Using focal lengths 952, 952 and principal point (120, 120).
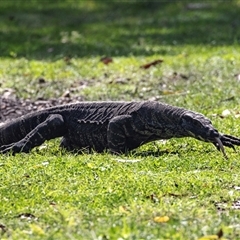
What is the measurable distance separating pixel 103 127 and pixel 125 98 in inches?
129

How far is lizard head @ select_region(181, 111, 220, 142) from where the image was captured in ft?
25.5

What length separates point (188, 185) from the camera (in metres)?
6.96

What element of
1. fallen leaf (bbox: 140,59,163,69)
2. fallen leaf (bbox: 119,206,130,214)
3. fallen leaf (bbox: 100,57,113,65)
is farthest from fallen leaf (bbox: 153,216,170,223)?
fallen leaf (bbox: 100,57,113,65)

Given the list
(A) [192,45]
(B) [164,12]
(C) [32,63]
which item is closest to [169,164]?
(C) [32,63]

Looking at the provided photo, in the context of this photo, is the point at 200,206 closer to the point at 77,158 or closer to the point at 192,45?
the point at 77,158

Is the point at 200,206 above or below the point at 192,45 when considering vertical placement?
above

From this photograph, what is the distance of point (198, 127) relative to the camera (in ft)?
25.8

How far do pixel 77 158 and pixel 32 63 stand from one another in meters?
7.29

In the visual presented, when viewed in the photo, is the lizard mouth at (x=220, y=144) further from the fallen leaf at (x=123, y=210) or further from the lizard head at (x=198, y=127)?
the fallen leaf at (x=123, y=210)

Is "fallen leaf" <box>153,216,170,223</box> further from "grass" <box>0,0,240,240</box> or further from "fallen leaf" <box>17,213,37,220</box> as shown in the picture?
"fallen leaf" <box>17,213,37,220</box>

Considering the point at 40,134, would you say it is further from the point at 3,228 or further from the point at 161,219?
the point at 161,219

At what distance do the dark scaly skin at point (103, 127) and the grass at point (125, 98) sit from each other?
175 millimetres

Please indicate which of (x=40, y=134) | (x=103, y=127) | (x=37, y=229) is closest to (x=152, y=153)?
(x=103, y=127)

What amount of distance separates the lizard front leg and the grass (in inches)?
6.9
